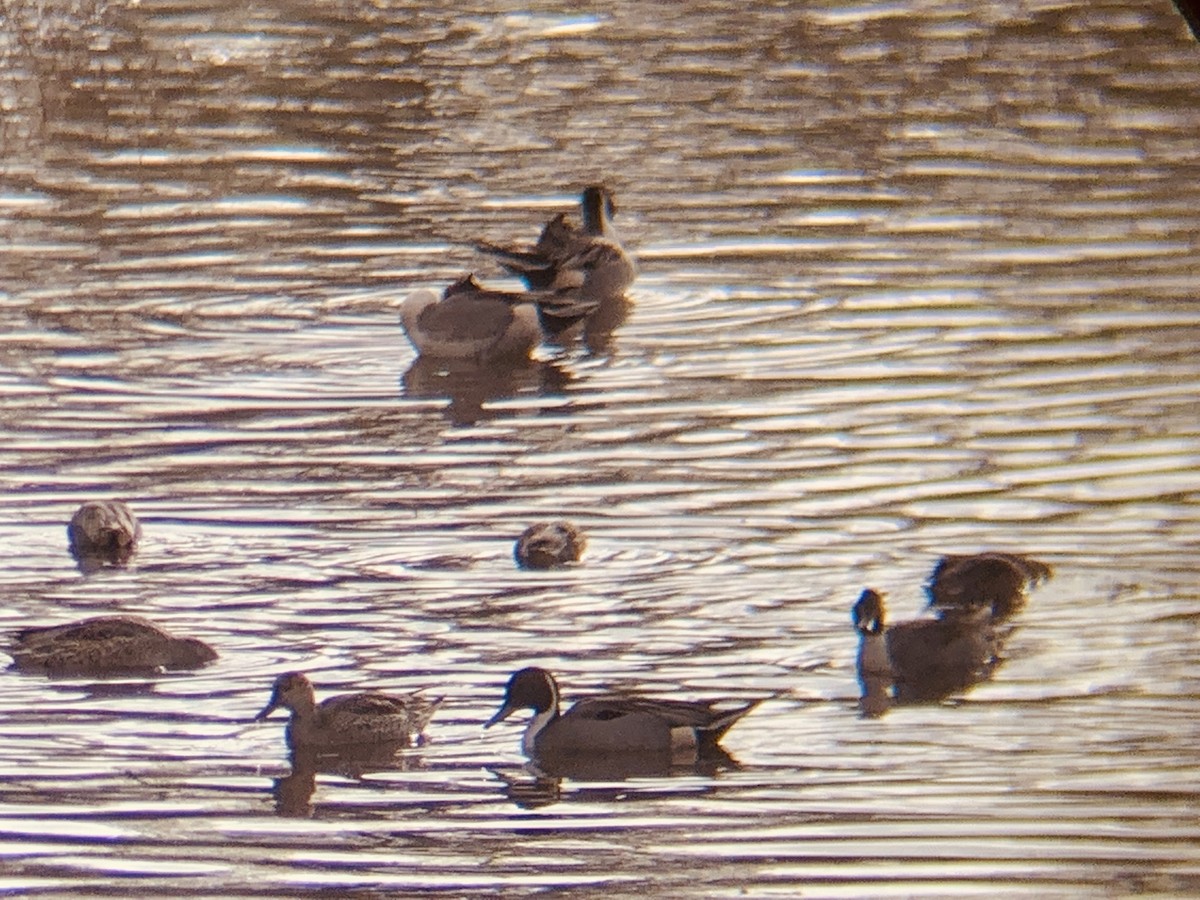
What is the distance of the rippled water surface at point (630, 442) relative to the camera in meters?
10.0

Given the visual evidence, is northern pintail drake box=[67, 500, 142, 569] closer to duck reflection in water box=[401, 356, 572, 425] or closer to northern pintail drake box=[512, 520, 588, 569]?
northern pintail drake box=[512, 520, 588, 569]

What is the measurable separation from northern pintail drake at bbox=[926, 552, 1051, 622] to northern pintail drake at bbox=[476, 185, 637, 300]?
23.4 feet

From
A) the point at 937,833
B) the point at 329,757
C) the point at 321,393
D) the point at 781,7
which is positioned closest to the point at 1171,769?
the point at 937,833

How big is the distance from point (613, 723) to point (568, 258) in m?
9.33

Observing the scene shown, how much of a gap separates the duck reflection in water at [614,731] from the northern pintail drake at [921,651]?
86 cm

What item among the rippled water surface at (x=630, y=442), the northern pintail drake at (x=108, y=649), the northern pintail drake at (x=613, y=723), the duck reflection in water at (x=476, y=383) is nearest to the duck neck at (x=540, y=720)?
the northern pintail drake at (x=613, y=723)

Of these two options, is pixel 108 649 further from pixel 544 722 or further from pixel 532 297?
pixel 532 297

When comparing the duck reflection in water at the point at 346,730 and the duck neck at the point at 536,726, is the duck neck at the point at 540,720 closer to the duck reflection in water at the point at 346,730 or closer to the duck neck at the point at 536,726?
the duck neck at the point at 536,726

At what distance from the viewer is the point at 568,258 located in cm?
1984

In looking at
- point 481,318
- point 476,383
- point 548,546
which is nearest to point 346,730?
point 548,546

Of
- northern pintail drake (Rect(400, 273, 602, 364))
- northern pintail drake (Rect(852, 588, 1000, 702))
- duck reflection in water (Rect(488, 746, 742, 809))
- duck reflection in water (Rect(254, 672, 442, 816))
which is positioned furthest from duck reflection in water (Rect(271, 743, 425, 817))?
Answer: northern pintail drake (Rect(400, 273, 602, 364))

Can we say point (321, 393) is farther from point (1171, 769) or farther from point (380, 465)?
point (1171, 769)

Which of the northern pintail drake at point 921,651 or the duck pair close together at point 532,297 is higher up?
the northern pintail drake at point 921,651

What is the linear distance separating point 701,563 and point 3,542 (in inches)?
140
